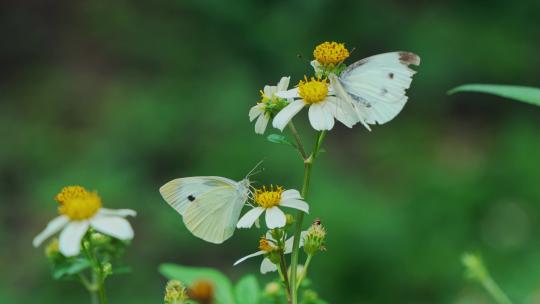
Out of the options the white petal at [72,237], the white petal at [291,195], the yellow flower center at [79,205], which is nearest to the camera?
the white petal at [72,237]

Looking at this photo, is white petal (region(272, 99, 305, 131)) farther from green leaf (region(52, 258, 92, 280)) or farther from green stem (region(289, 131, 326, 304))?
A: green leaf (region(52, 258, 92, 280))

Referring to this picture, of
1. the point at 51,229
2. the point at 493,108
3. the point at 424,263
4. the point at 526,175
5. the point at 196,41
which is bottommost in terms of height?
the point at 51,229

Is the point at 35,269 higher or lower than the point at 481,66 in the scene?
lower

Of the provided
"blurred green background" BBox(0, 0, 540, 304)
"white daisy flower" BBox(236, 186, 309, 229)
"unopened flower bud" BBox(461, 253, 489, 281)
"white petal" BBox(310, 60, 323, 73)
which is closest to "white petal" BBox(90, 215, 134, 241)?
"white daisy flower" BBox(236, 186, 309, 229)

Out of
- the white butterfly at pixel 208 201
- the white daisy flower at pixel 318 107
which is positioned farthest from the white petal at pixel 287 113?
the white butterfly at pixel 208 201

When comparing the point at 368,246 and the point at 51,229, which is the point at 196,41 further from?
the point at 51,229

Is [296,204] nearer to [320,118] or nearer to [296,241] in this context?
[296,241]

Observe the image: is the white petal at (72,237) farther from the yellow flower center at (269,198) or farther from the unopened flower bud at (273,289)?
the unopened flower bud at (273,289)

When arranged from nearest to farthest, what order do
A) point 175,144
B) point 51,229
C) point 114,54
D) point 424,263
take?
point 51,229, point 424,263, point 175,144, point 114,54

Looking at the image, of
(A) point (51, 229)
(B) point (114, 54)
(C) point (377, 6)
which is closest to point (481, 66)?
(C) point (377, 6)
